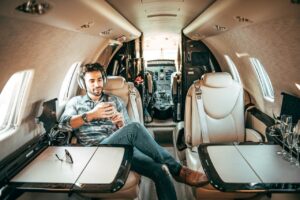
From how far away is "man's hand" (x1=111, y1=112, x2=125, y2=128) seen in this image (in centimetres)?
328

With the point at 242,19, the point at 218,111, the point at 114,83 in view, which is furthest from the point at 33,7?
the point at 218,111

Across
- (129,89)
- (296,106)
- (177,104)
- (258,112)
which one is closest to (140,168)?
(129,89)

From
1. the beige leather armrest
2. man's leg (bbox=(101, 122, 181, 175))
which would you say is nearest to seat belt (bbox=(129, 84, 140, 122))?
man's leg (bbox=(101, 122, 181, 175))

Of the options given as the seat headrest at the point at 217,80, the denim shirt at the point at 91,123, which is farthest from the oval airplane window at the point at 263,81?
the denim shirt at the point at 91,123

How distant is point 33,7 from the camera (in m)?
1.75

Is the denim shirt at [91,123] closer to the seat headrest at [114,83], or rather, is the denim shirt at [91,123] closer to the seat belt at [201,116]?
the seat headrest at [114,83]

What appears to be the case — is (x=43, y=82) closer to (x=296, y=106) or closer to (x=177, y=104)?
(x=296, y=106)

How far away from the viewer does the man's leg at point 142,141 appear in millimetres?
3040

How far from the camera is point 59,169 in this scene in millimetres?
2367

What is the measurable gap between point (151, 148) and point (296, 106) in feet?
Answer: 4.65

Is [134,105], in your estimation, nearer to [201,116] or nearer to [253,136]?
[201,116]

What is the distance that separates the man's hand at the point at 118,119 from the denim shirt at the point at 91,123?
0.47 ft

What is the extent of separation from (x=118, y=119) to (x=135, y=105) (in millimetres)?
636

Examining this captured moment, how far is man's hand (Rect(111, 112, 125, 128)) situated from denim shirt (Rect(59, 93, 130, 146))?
5.6 inches
